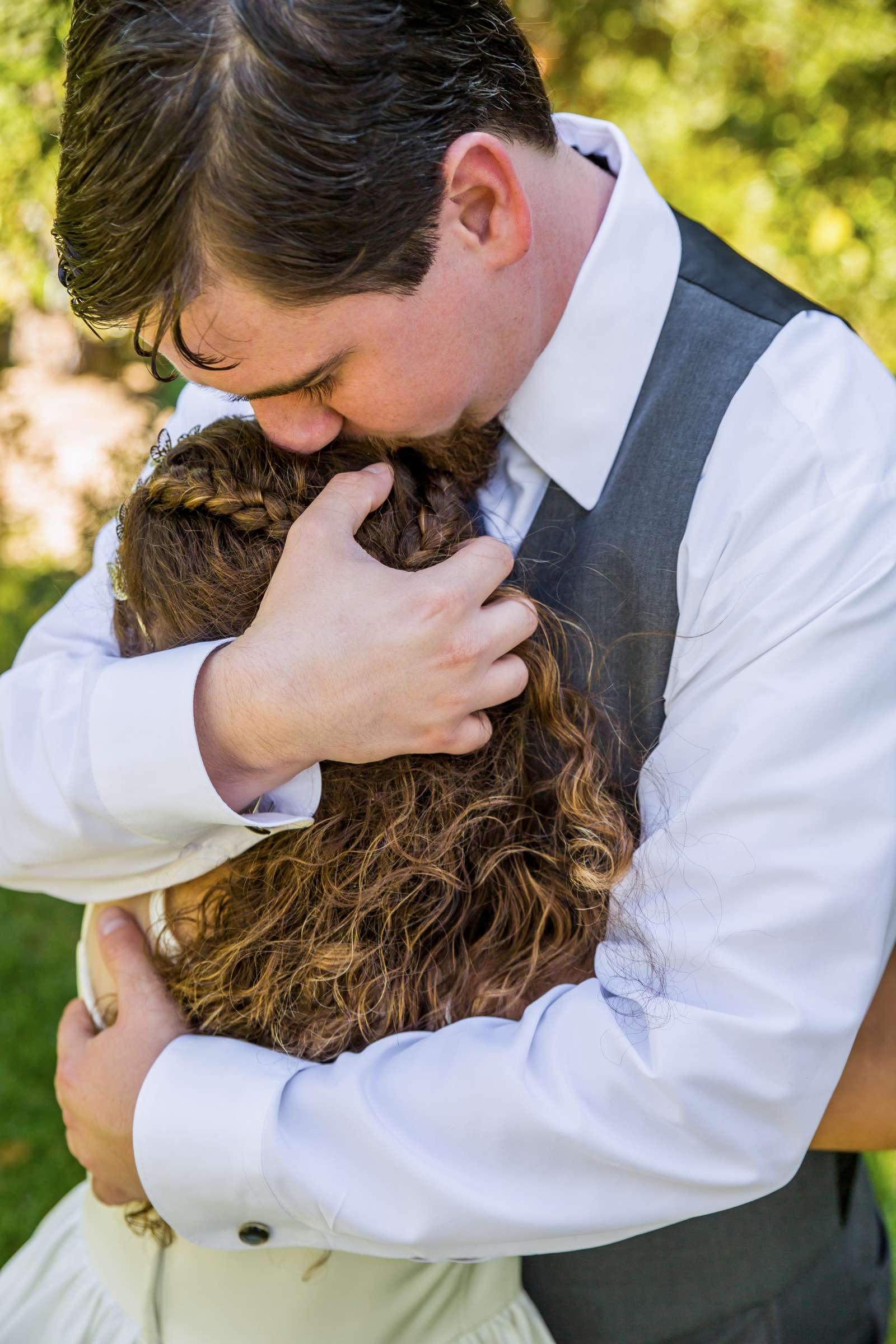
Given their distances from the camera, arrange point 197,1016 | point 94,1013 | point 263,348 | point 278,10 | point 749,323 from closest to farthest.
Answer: point 278,10, point 263,348, point 749,323, point 197,1016, point 94,1013

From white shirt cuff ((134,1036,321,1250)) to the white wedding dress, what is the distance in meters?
0.19

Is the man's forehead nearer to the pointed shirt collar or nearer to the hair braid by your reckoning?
the hair braid

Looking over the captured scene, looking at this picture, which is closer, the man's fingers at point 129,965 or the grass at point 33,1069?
the man's fingers at point 129,965

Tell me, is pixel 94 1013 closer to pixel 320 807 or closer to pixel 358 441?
pixel 320 807

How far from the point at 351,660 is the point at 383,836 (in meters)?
0.28

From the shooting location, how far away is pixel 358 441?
154 cm

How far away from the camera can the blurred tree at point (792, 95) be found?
3.55 m

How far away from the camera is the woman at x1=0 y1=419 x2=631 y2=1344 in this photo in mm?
1477

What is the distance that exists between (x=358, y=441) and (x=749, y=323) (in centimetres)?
55

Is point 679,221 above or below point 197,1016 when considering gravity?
above

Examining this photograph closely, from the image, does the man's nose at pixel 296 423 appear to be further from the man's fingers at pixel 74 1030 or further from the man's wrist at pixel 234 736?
the man's fingers at pixel 74 1030

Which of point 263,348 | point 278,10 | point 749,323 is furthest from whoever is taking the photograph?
point 749,323

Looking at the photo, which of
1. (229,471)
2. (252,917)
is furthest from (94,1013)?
(229,471)

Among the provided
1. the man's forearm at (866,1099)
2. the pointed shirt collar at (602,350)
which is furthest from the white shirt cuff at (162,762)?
the man's forearm at (866,1099)
